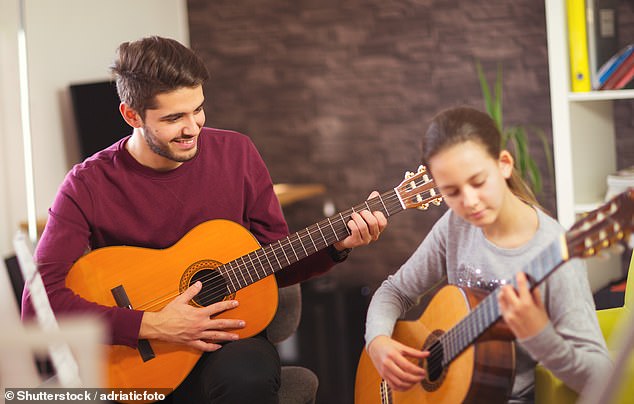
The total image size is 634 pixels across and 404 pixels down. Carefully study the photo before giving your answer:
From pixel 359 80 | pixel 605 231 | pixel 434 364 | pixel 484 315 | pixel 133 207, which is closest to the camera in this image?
pixel 605 231

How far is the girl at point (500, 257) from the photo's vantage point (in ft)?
3.78

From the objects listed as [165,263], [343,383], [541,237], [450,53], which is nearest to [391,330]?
[541,237]

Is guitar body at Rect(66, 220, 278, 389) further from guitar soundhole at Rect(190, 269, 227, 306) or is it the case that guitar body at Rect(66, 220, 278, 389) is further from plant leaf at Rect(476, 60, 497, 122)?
plant leaf at Rect(476, 60, 497, 122)

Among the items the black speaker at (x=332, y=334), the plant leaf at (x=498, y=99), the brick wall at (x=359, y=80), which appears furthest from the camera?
the brick wall at (x=359, y=80)

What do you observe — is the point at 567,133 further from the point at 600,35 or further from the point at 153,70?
the point at 153,70

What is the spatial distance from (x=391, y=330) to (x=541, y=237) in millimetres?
372

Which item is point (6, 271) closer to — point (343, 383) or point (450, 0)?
point (343, 383)

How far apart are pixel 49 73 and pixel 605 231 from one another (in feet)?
8.16

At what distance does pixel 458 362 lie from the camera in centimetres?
128

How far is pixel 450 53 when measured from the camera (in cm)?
354

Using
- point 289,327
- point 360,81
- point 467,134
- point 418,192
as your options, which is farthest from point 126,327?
point 360,81

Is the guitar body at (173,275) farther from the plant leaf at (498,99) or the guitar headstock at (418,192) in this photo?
the plant leaf at (498,99)

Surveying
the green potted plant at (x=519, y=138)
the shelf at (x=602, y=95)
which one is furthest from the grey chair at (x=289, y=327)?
the green potted plant at (x=519, y=138)

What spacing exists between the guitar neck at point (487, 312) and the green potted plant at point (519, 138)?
178 cm
